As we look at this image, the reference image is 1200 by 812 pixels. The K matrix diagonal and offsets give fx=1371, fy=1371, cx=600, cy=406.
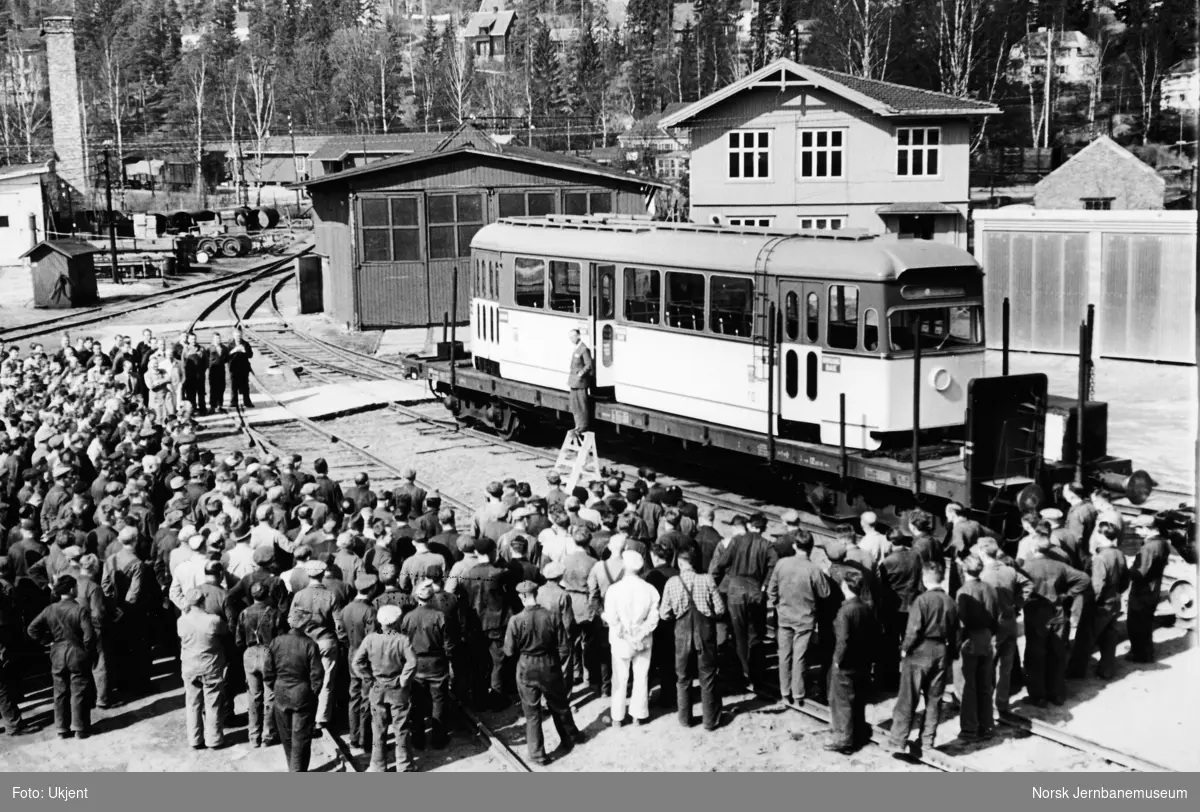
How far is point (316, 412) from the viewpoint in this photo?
85.0ft

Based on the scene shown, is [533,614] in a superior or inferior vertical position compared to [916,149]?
inferior

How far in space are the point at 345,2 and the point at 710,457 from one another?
12578 cm

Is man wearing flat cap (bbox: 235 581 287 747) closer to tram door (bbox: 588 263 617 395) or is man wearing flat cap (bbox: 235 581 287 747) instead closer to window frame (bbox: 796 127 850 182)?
tram door (bbox: 588 263 617 395)

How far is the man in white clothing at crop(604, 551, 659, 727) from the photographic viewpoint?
11.1m

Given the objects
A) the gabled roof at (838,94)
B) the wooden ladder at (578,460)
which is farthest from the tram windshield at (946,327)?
the gabled roof at (838,94)

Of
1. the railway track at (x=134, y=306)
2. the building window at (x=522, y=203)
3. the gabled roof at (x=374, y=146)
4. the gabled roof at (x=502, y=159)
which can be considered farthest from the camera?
the gabled roof at (x=374, y=146)

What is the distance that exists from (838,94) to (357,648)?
114 ft

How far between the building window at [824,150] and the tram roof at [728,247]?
22.4m

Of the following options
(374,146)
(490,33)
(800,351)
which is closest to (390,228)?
(800,351)

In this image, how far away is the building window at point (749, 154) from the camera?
4322cm

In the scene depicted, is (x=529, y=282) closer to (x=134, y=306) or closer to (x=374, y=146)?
(x=134, y=306)

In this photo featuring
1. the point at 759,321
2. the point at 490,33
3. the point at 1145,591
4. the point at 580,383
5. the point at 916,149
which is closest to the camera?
the point at 1145,591

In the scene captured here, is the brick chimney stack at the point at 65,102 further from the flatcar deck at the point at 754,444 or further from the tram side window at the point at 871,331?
Result: the tram side window at the point at 871,331

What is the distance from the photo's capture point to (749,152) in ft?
142
